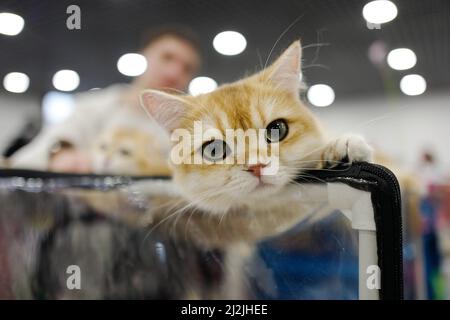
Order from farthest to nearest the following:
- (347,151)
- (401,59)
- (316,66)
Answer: (401,59) → (316,66) → (347,151)

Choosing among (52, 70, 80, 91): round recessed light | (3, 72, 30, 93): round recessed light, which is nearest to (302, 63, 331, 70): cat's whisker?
(52, 70, 80, 91): round recessed light

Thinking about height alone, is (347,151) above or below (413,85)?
below

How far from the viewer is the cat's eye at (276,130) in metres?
0.66

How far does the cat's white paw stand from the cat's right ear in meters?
0.26

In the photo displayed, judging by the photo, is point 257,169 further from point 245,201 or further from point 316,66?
point 316,66

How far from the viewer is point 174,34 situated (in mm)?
774

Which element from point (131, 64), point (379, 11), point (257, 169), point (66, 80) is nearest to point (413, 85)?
point (379, 11)

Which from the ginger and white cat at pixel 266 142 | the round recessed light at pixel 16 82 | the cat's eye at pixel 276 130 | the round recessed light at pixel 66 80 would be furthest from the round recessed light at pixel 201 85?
the round recessed light at pixel 16 82

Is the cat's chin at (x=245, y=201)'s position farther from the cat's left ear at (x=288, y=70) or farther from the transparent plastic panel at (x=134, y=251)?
the cat's left ear at (x=288, y=70)

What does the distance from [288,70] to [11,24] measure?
0.57 m

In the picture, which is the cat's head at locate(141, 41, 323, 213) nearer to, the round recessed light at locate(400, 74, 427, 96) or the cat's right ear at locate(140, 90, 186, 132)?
the cat's right ear at locate(140, 90, 186, 132)

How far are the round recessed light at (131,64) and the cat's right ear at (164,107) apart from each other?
0.11 m
